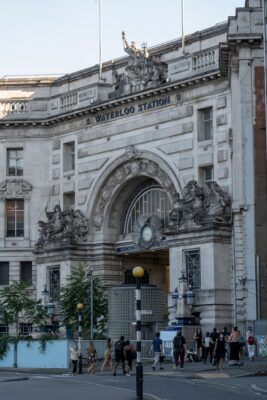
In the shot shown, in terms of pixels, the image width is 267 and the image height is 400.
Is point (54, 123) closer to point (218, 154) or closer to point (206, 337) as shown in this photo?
point (218, 154)

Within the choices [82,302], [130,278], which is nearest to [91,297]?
[82,302]

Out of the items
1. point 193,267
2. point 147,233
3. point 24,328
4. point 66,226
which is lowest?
point 24,328

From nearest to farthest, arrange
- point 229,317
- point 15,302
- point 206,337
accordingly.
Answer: point 206,337, point 229,317, point 15,302

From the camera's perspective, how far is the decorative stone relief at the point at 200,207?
217 ft

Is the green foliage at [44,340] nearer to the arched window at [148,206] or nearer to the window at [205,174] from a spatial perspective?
the arched window at [148,206]

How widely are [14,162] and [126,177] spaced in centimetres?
1123

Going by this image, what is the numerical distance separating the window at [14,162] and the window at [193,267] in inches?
755

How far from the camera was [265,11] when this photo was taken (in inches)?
2250

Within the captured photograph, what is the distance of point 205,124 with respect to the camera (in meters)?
70.2

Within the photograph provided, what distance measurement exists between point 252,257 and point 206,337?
5363 millimetres

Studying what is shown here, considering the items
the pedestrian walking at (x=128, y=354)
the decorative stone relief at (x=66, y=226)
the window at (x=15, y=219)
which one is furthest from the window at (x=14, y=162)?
the pedestrian walking at (x=128, y=354)

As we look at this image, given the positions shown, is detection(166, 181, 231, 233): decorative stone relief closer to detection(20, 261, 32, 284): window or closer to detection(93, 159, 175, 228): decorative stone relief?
detection(93, 159, 175, 228): decorative stone relief

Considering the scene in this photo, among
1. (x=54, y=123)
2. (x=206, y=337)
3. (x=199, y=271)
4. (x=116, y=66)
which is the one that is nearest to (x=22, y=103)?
(x=54, y=123)

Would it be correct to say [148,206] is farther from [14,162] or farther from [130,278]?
[14,162]
